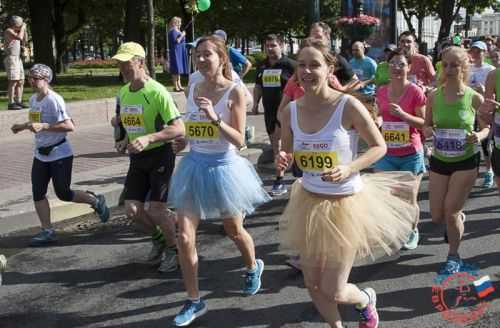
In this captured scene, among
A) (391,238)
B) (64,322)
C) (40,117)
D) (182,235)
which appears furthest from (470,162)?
(40,117)

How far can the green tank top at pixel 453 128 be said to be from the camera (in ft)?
15.9

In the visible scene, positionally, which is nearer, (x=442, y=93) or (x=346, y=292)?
(x=346, y=292)

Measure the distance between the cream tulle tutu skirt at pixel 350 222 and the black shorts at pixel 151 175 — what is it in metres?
1.48

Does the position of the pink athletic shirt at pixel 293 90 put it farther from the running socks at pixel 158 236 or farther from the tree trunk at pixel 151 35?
the tree trunk at pixel 151 35

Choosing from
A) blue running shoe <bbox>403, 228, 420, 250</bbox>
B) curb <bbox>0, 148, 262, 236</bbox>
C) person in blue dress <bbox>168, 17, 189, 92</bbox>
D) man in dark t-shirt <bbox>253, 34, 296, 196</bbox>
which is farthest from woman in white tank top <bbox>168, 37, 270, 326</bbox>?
person in blue dress <bbox>168, 17, 189, 92</bbox>

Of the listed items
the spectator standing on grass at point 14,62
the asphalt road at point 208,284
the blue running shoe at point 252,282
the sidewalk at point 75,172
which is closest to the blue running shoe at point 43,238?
the asphalt road at point 208,284

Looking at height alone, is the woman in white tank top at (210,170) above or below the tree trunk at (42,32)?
below

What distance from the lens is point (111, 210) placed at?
7.73 m

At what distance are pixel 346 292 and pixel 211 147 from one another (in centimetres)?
147

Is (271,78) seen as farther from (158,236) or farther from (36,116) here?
(158,236)

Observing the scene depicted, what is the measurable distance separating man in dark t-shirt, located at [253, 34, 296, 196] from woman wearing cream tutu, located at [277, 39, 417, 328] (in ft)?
14.2

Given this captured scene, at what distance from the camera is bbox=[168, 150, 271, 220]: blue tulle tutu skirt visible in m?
4.36

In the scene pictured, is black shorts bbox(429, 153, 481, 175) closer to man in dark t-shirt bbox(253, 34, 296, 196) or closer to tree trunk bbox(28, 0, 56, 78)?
man in dark t-shirt bbox(253, 34, 296, 196)

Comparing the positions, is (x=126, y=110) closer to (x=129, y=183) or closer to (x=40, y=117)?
(x=129, y=183)
